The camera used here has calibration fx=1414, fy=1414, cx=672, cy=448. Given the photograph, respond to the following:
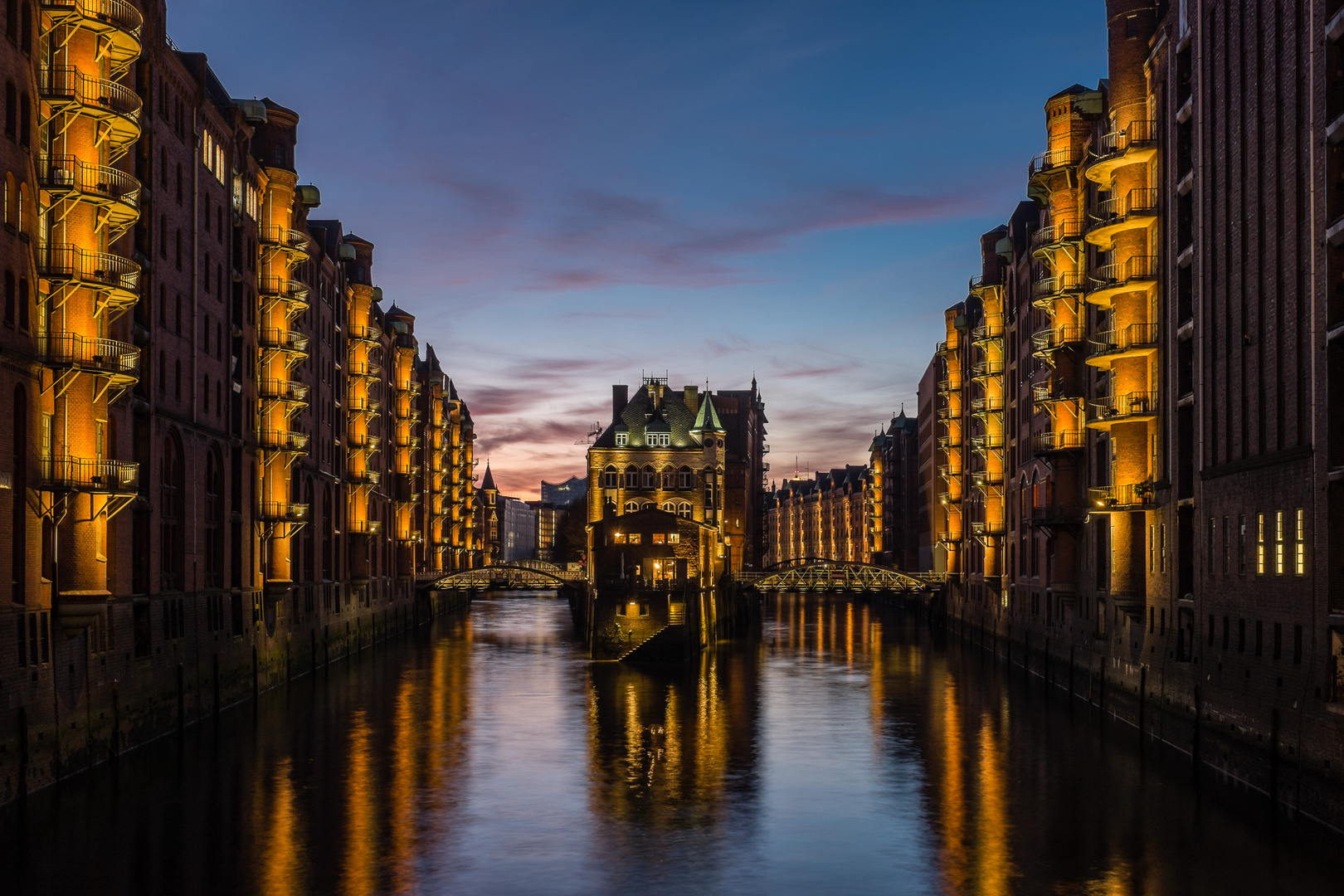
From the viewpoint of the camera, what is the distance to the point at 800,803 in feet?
131

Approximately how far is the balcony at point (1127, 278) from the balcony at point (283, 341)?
35.7m

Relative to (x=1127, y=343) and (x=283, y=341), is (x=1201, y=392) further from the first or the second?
(x=283, y=341)

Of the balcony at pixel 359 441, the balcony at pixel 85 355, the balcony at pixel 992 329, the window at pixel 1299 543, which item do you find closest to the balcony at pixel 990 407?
the balcony at pixel 992 329

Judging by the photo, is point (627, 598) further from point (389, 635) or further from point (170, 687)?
point (170, 687)

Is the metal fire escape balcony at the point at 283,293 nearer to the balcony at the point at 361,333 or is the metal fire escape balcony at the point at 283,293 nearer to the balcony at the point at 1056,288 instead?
the balcony at the point at 361,333

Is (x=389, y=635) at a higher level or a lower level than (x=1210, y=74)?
lower

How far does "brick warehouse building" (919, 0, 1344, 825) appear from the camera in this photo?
109ft

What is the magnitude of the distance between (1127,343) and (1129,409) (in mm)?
2379

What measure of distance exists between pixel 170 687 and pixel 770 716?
79.3 feet

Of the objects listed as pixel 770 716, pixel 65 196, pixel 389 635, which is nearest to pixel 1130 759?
pixel 770 716

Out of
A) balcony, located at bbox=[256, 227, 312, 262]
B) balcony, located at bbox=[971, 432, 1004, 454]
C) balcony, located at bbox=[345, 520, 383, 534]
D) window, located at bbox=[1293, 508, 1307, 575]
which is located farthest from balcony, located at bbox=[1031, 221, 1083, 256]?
balcony, located at bbox=[345, 520, 383, 534]

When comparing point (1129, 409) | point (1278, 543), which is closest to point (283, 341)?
point (1129, 409)

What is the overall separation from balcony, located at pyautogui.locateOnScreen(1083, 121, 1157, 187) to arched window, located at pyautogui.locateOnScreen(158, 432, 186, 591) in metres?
35.4

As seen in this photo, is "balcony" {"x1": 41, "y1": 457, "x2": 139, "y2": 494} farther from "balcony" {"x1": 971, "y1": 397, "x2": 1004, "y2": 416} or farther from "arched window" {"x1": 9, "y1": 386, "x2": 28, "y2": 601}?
"balcony" {"x1": 971, "y1": 397, "x2": 1004, "y2": 416}
